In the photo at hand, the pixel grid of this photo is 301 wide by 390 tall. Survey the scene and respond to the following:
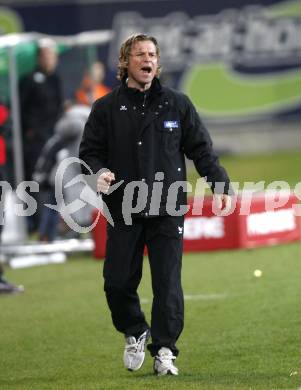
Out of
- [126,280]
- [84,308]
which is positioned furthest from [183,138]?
[84,308]

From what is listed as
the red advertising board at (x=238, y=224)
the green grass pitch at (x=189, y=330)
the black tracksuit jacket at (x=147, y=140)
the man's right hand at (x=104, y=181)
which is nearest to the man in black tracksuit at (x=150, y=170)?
the black tracksuit jacket at (x=147, y=140)

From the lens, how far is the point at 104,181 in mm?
8016

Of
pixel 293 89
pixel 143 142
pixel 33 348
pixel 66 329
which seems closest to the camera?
pixel 143 142

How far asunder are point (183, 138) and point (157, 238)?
2.18ft

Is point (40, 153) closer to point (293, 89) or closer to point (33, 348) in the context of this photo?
point (33, 348)

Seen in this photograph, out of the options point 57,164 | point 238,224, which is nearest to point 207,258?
point 238,224

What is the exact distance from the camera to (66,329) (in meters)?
10.5

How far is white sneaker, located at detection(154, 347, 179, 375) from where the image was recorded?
26.8ft

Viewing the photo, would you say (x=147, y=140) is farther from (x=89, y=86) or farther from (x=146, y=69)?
(x=89, y=86)

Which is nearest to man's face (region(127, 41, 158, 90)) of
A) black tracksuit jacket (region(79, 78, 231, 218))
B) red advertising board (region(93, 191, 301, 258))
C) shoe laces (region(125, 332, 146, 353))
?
black tracksuit jacket (region(79, 78, 231, 218))

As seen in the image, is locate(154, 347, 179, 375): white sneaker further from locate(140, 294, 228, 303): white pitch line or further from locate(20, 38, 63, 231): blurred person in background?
locate(20, 38, 63, 231): blurred person in background

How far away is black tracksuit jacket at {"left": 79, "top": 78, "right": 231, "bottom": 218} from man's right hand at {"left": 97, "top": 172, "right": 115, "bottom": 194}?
0.21m

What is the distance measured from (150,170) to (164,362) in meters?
1.22

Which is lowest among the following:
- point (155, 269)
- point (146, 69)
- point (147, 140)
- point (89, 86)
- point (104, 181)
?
point (89, 86)
